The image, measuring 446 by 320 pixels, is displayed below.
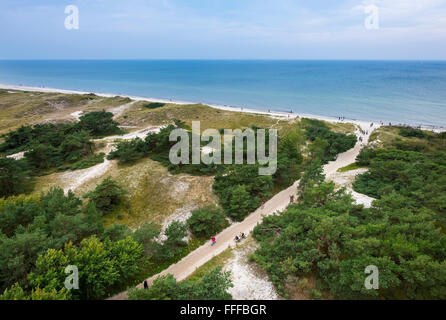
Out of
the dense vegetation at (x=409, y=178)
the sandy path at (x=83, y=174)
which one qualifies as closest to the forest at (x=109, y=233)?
the sandy path at (x=83, y=174)

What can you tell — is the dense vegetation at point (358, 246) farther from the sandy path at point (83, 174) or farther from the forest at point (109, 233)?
the sandy path at point (83, 174)

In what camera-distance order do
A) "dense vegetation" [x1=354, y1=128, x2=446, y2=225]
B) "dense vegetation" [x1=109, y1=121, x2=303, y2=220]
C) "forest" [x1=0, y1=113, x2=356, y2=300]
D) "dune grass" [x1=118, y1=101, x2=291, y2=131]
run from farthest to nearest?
1. "dune grass" [x1=118, y1=101, x2=291, y2=131]
2. "dense vegetation" [x1=109, y1=121, x2=303, y2=220]
3. "dense vegetation" [x1=354, y1=128, x2=446, y2=225]
4. "forest" [x1=0, y1=113, x2=356, y2=300]

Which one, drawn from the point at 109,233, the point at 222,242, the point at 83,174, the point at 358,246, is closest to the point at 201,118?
the point at 83,174

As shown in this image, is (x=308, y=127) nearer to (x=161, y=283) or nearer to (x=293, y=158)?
(x=293, y=158)

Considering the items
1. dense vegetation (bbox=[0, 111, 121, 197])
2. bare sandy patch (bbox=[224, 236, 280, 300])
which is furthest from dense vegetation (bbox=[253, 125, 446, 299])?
dense vegetation (bbox=[0, 111, 121, 197])

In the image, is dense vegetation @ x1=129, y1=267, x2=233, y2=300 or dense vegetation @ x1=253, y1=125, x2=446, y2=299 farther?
dense vegetation @ x1=253, y1=125, x2=446, y2=299

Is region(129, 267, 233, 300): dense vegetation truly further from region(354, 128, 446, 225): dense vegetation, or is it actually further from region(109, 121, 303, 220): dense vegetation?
region(354, 128, 446, 225): dense vegetation

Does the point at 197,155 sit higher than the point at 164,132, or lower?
lower
